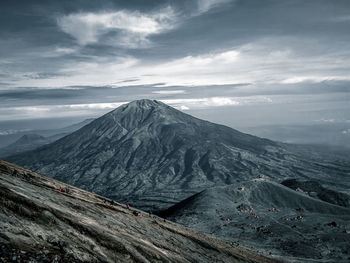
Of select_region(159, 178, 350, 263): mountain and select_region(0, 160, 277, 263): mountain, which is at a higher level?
select_region(0, 160, 277, 263): mountain

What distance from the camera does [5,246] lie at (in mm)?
15562

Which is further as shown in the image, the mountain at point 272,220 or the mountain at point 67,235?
the mountain at point 272,220

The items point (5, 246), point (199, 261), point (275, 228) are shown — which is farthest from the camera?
point (275, 228)

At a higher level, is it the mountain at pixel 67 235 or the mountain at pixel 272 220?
the mountain at pixel 67 235

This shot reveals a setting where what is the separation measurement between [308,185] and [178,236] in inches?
6148

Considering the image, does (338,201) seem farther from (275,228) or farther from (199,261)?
(199,261)

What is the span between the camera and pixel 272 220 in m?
104

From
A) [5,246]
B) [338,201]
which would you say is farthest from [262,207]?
[5,246]

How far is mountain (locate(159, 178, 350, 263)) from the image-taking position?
7400 centimetres

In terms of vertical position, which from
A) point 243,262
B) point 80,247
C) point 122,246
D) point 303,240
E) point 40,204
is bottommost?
point 303,240

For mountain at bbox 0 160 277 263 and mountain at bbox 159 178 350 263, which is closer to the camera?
mountain at bbox 0 160 277 263

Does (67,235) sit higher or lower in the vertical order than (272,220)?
higher

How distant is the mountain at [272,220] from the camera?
74.0 m

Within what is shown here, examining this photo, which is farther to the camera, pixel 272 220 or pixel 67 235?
pixel 272 220
